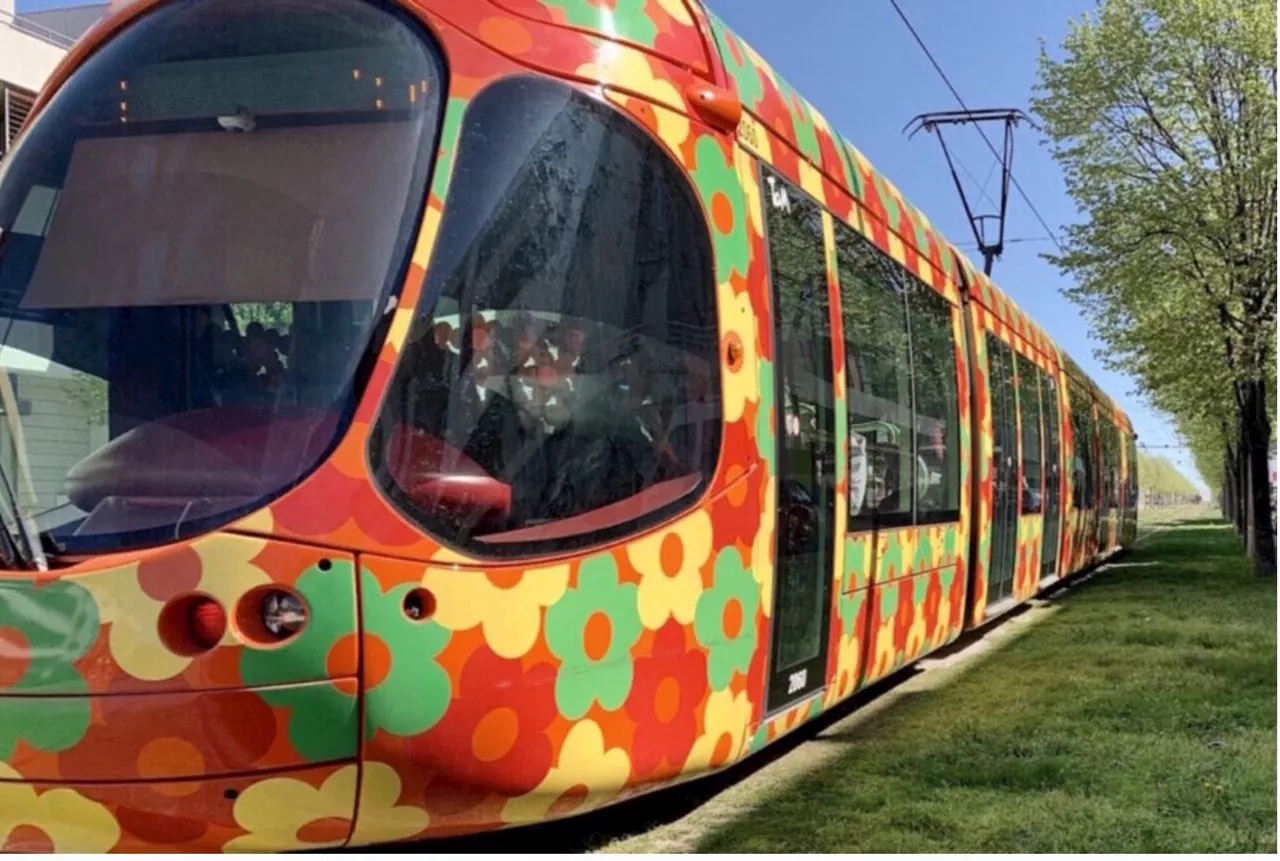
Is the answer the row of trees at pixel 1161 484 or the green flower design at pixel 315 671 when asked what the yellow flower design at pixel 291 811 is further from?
the row of trees at pixel 1161 484

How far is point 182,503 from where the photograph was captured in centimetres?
378

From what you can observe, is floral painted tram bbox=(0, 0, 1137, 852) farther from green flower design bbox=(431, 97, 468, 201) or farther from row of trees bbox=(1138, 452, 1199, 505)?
row of trees bbox=(1138, 452, 1199, 505)

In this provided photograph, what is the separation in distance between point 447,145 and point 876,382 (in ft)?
11.7

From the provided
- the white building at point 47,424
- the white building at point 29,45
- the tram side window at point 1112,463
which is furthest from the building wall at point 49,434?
the white building at point 29,45

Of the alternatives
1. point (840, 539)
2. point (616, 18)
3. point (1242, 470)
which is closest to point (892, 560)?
point (840, 539)

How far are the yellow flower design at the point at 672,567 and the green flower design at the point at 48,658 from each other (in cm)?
171

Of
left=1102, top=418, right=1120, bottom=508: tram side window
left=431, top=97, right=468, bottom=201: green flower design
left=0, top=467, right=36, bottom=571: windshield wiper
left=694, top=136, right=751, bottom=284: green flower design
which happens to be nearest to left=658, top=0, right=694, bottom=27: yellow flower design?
left=694, top=136, right=751, bottom=284: green flower design

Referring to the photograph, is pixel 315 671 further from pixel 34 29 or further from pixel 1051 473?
pixel 34 29

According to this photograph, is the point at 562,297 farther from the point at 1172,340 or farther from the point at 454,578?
the point at 1172,340

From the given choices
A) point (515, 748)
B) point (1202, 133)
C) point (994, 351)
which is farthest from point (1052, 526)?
point (515, 748)

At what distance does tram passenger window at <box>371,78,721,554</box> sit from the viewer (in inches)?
159

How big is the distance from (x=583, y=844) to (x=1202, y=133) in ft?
51.6

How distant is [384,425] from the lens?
3.88 metres

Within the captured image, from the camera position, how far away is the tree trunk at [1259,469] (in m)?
19.0
